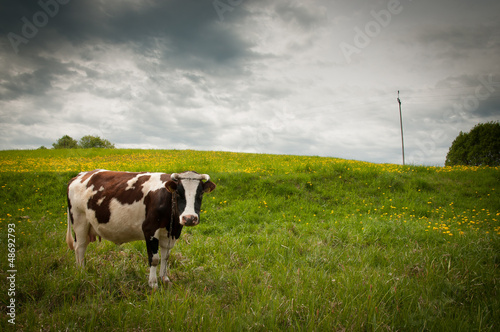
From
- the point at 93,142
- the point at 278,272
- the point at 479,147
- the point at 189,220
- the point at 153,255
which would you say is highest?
the point at 93,142

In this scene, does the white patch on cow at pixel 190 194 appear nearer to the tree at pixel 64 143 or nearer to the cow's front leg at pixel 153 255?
the cow's front leg at pixel 153 255

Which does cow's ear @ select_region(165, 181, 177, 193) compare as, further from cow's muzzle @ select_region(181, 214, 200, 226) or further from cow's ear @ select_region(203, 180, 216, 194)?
cow's muzzle @ select_region(181, 214, 200, 226)

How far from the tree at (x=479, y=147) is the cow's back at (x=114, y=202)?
38.8 metres

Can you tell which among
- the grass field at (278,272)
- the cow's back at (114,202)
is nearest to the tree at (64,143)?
the grass field at (278,272)

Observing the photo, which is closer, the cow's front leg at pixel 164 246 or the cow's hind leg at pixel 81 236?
the cow's front leg at pixel 164 246

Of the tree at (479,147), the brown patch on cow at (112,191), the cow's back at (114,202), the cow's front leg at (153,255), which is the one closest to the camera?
the cow's front leg at (153,255)

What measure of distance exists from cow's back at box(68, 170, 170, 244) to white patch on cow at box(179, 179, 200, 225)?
80cm

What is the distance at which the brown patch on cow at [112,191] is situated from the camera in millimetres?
5000

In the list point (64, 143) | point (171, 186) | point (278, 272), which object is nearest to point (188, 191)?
point (171, 186)

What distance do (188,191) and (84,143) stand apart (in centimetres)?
9005

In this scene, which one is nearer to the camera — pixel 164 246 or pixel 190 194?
pixel 190 194

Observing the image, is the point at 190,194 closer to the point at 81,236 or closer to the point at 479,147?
the point at 81,236

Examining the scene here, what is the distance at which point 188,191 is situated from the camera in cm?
423

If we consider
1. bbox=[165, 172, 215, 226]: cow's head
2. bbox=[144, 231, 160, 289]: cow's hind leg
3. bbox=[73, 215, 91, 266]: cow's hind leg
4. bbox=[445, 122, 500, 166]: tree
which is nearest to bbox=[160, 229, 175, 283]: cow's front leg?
bbox=[144, 231, 160, 289]: cow's hind leg
